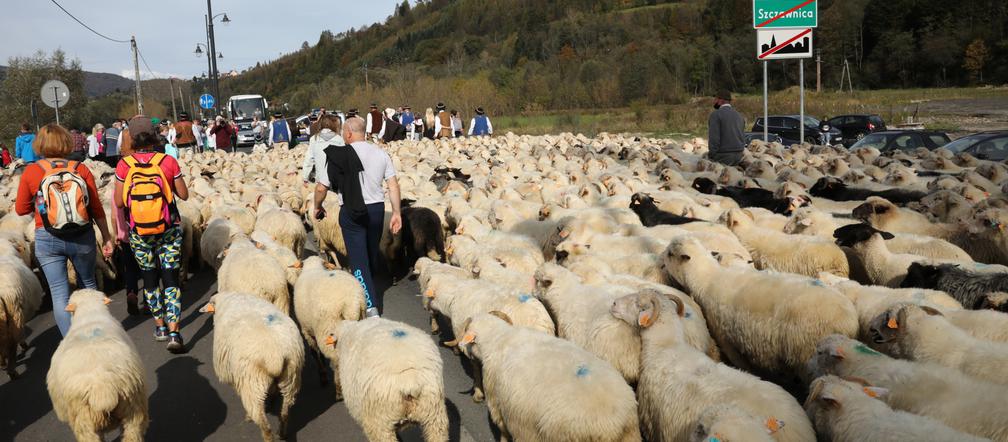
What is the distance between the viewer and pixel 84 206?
247 inches

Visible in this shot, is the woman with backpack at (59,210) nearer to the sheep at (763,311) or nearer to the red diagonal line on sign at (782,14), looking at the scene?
the sheep at (763,311)

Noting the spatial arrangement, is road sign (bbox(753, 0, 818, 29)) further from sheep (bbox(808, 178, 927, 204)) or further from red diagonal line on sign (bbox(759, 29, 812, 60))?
sheep (bbox(808, 178, 927, 204))

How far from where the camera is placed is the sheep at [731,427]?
3.33 metres

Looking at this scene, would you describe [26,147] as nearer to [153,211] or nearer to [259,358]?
[153,211]

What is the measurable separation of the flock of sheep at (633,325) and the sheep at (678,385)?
0.05ft

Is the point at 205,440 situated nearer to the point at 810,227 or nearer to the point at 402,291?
the point at 402,291

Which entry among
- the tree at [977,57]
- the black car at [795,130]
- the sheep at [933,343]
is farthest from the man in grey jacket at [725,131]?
the tree at [977,57]

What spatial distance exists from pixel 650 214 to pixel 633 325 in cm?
470

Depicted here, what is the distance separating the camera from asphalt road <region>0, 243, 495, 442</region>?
523cm

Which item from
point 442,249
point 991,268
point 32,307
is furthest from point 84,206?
point 991,268

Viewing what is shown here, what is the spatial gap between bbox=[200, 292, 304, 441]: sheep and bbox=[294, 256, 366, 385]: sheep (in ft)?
2.24

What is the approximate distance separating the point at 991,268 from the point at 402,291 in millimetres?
6221

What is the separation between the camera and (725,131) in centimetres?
1283

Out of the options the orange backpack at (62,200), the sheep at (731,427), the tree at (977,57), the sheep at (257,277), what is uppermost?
the tree at (977,57)
